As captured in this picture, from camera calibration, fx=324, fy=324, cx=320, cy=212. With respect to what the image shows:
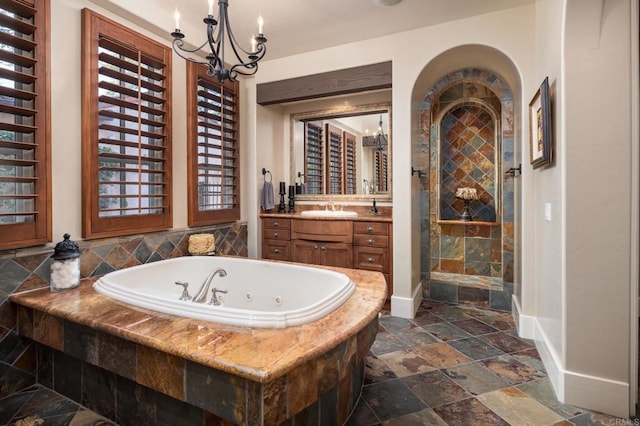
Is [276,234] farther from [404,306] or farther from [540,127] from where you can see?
[540,127]

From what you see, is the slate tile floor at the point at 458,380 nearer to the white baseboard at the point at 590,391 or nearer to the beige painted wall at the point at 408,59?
the white baseboard at the point at 590,391

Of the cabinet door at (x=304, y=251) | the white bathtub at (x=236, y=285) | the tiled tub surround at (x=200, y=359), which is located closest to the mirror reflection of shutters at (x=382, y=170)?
the cabinet door at (x=304, y=251)

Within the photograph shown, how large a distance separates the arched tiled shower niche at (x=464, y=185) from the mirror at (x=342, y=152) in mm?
470

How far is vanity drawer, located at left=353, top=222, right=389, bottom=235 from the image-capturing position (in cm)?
323

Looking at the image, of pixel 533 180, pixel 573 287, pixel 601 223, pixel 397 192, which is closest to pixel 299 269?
pixel 397 192

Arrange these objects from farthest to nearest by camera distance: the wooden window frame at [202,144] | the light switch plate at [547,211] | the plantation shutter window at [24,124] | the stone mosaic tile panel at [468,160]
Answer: the stone mosaic tile panel at [468,160] < the wooden window frame at [202,144] < the light switch plate at [547,211] < the plantation shutter window at [24,124]

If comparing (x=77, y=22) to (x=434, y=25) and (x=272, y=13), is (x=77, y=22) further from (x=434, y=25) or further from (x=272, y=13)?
(x=434, y=25)

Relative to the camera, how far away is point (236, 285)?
269 centimetres

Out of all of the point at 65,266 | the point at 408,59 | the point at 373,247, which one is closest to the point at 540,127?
the point at 408,59

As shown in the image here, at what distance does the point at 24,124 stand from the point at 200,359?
1.94 meters

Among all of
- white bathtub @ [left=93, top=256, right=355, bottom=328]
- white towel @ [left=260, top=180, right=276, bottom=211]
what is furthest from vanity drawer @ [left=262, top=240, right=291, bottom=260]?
white bathtub @ [left=93, top=256, right=355, bottom=328]

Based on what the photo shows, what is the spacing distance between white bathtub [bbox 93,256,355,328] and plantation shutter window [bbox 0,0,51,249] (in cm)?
56

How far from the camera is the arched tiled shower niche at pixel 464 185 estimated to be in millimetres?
3379

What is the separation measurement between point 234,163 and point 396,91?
6.24ft
